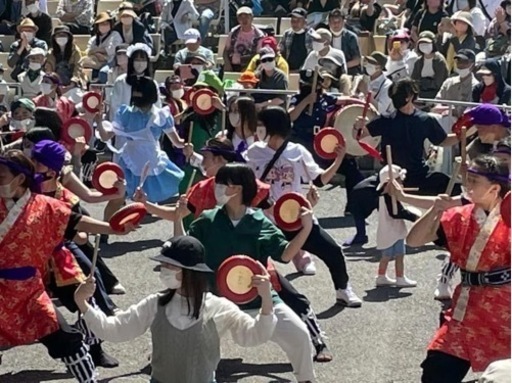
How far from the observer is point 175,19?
17422mm

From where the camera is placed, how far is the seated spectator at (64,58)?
1554 centimetres

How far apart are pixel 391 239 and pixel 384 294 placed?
0.41 m

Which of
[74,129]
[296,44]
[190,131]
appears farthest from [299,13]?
[74,129]

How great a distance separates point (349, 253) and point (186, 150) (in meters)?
1.95

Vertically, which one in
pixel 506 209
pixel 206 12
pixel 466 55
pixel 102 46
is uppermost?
pixel 506 209

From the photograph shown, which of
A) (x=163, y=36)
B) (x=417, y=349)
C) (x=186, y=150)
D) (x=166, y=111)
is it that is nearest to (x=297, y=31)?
(x=163, y=36)

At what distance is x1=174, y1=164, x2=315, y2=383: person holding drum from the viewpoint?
751cm

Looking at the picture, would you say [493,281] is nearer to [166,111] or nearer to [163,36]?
[166,111]

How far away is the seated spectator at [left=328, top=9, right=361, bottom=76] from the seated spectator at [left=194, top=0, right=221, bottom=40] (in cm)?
251

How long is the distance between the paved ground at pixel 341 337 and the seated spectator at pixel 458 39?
173 inches

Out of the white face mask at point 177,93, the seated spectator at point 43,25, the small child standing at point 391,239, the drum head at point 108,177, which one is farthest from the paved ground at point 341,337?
the seated spectator at point 43,25

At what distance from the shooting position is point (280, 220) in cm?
770

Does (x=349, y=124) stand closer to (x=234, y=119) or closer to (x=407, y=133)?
(x=407, y=133)

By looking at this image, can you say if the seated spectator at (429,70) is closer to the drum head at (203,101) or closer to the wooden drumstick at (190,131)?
the wooden drumstick at (190,131)
